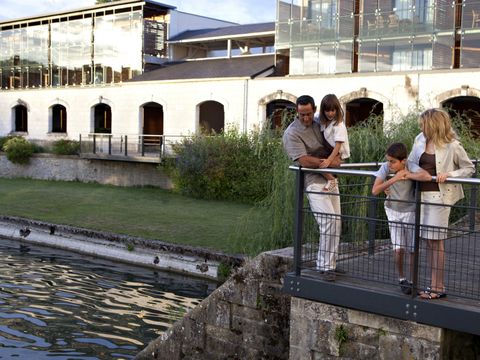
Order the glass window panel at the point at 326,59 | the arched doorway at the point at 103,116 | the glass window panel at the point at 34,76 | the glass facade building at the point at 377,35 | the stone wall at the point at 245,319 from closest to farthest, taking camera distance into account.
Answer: the stone wall at the point at 245,319, the glass facade building at the point at 377,35, the glass window panel at the point at 326,59, the arched doorway at the point at 103,116, the glass window panel at the point at 34,76

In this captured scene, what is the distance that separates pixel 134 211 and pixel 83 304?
8.20m

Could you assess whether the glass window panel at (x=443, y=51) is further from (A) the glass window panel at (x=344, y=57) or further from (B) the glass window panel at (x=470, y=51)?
(A) the glass window panel at (x=344, y=57)

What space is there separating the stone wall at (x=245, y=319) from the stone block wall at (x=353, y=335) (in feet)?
1.98

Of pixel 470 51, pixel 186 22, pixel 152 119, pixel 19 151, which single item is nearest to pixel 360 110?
pixel 470 51

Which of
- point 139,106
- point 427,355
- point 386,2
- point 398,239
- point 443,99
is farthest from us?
point 139,106

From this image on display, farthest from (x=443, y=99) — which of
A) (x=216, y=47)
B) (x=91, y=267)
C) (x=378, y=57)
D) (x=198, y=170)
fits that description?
(x=216, y=47)

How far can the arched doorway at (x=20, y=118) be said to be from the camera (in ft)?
131

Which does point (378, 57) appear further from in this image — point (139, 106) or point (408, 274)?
point (408, 274)

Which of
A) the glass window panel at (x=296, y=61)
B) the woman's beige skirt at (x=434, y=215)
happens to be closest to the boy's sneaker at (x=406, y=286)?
the woman's beige skirt at (x=434, y=215)

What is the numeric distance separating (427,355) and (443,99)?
17691 mm

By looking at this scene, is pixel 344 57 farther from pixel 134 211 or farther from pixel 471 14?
pixel 134 211

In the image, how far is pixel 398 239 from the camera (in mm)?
5969

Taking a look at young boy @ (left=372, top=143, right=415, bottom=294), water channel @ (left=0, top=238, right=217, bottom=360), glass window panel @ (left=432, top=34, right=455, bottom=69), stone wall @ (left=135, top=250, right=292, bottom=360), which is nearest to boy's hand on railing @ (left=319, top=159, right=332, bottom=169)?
young boy @ (left=372, top=143, right=415, bottom=294)

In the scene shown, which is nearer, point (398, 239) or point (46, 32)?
point (398, 239)
